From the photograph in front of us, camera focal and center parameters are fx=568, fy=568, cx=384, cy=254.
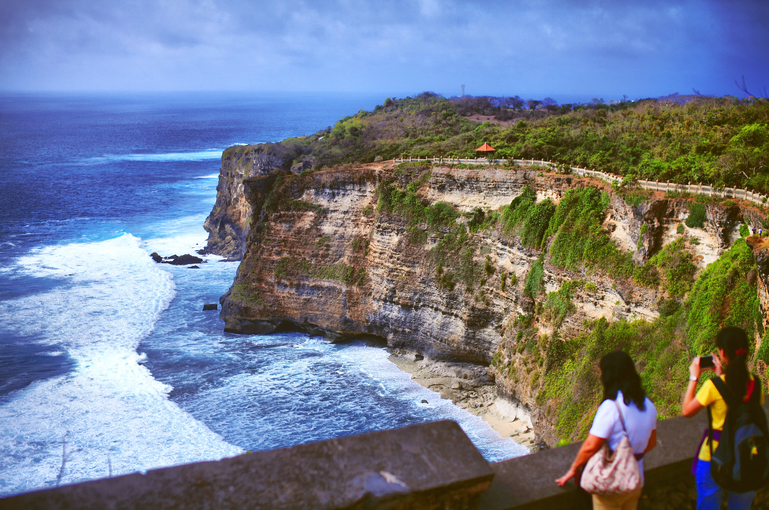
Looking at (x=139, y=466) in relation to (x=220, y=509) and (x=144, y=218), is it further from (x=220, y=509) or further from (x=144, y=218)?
(x=144, y=218)

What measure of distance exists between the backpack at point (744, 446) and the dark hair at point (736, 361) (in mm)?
66

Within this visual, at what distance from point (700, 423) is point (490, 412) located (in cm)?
2333

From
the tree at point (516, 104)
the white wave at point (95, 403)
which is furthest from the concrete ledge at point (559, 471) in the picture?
the tree at point (516, 104)

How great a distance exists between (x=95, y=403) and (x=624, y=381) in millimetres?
30418

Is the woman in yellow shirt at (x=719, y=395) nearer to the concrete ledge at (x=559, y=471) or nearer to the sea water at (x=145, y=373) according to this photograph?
the concrete ledge at (x=559, y=471)

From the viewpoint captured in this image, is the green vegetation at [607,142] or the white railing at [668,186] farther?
the green vegetation at [607,142]

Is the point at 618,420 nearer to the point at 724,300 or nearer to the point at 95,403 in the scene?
the point at 724,300

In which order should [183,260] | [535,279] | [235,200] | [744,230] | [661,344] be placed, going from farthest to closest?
[235,200] < [183,260] < [535,279] < [661,344] < [744,230]

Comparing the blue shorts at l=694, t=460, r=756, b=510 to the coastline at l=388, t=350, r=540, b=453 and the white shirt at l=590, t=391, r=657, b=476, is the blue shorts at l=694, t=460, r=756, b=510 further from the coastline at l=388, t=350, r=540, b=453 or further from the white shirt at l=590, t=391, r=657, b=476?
the coastline at l=388, t=350, r=540, b=453

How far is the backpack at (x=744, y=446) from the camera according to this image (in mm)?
4508

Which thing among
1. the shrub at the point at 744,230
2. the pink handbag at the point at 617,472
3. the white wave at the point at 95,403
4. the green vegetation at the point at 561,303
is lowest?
the white wave at the point at 95,403

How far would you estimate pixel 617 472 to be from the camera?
4.46m

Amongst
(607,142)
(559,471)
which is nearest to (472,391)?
(607,142)

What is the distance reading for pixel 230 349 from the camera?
3631 cm
